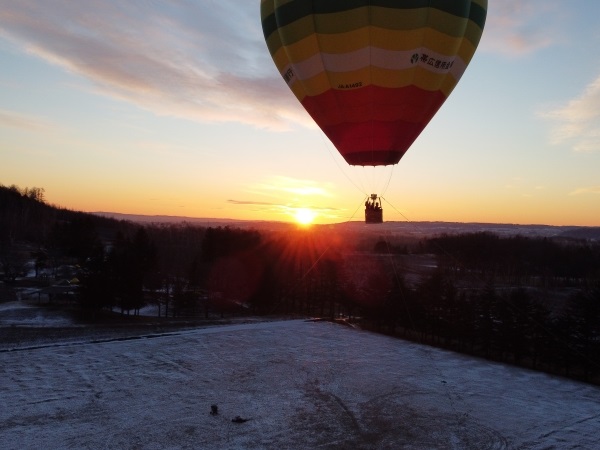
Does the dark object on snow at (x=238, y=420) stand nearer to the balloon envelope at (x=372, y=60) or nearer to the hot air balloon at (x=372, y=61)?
the hot air balloon at (x=372, y=61)

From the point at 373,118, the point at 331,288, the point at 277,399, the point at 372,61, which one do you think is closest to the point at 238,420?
the point at 277,399

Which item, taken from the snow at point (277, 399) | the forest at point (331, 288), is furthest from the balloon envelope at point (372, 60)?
the forest at point (331, 288)

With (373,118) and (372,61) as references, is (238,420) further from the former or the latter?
(372,61)

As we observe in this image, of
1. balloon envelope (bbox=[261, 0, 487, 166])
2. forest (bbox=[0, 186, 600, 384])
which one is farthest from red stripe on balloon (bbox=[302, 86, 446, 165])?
forest (bbox=[0, 186, 600, 384])

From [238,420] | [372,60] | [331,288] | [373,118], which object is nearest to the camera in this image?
[372,60]

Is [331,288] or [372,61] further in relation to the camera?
[331,288]
